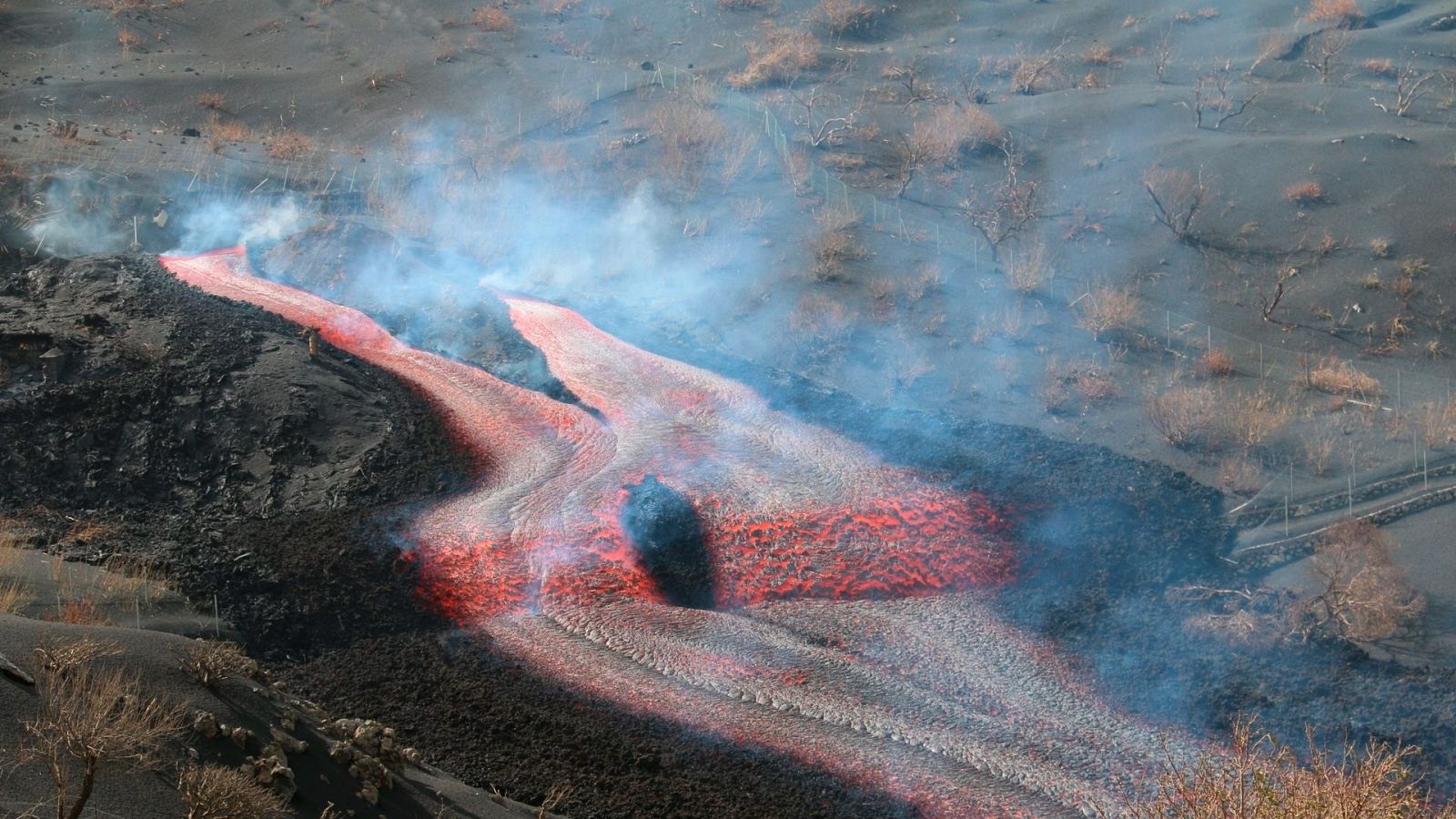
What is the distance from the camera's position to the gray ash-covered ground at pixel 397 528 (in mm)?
11617

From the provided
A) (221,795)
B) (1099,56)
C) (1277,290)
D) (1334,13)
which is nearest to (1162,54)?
(1099,56)

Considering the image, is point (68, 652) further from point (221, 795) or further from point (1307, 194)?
point (1307, 194)

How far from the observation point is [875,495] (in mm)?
17391

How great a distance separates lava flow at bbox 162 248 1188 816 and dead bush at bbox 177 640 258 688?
3683mm

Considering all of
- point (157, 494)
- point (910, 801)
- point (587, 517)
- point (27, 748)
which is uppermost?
point (27, 748)

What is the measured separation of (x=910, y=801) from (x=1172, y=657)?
192 inches

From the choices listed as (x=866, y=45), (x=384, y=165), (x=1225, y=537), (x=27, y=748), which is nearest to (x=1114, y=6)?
(x=866, y=45)

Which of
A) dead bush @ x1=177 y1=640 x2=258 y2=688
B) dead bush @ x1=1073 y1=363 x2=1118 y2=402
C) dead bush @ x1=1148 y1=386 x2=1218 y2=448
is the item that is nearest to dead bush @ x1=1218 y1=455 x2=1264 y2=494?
dead bush @ x1=1148 y1=386 x2=1218 y2=448

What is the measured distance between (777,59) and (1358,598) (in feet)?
97.1

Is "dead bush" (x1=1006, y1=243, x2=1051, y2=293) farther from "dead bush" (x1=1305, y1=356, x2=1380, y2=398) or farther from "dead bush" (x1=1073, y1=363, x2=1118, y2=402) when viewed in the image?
"dead bush" (x1=1305, y1=356, x2=1380, y2=398)

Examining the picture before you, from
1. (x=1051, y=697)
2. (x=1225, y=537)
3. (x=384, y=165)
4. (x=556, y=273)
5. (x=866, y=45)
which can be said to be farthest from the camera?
(x=866, y=45)

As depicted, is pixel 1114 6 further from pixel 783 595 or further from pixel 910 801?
pixel 910 801

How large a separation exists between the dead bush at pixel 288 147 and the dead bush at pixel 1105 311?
72.5 feet

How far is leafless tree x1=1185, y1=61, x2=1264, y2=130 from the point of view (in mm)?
33188
